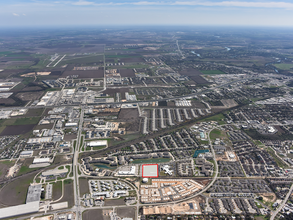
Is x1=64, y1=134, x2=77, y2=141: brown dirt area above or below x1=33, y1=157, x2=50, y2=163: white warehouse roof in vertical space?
above

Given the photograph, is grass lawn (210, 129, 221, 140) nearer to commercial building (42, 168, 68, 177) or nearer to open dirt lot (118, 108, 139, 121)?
open dirt lot (118, 108, 139, 121)

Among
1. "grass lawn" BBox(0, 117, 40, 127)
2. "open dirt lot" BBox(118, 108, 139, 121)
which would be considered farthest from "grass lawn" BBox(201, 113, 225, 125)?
"grass lawn" BBox(0, 117, 40, 127)

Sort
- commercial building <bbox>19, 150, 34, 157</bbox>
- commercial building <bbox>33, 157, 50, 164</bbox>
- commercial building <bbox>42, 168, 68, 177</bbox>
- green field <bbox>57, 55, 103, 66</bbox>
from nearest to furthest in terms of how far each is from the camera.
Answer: commercial building <bbox>42, 168, 68, 177</bbox>
commercial building <bbox>33, 157, 50, 164</bbox>
commercial building <bbox>19, 150, 34, 157</bbox>
green field <bbox>57, 55, 103, 66</bbox>

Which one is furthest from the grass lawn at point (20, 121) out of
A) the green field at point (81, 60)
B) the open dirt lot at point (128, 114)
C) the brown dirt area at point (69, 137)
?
the green field at point (81, 60)

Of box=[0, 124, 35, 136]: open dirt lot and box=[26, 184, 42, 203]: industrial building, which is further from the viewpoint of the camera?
box=[0, 124, 35, 136]: open dirt lot

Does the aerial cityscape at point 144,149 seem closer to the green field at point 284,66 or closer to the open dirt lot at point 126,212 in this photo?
the open dirt lot at point 126,212

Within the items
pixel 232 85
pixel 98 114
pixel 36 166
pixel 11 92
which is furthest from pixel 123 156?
pixel 232 85
